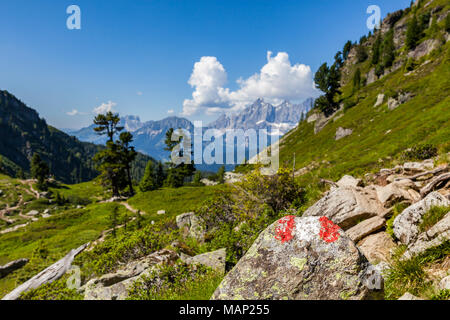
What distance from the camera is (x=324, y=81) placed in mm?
90125

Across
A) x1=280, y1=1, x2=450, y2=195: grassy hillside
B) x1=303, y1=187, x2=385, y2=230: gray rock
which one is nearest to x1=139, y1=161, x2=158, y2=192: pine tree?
x1=280, y1=1, x2=450, y2=195: grassy hillside

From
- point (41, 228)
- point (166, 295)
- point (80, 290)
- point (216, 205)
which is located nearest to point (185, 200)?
point (41, 228)

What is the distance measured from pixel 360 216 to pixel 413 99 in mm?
47883

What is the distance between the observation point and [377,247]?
645 cm

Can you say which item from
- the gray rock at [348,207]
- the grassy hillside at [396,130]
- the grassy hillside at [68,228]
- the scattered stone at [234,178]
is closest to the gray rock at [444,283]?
the gray rock at [348,207]

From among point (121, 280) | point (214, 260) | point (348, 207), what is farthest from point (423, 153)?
point (121, 280)

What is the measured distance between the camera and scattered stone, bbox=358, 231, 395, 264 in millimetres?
5929

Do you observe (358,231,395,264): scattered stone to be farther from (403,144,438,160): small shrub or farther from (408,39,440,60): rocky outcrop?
(408,39,440,60): rocky outcrop

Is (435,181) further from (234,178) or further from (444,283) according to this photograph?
(234,178)

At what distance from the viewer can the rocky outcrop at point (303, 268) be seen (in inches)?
148

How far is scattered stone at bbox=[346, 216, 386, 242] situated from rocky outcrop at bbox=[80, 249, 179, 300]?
6774 mm

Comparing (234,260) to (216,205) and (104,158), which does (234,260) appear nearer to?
(216,205)

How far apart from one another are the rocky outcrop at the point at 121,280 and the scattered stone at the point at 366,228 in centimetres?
677

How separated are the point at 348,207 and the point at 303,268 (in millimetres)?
5497
